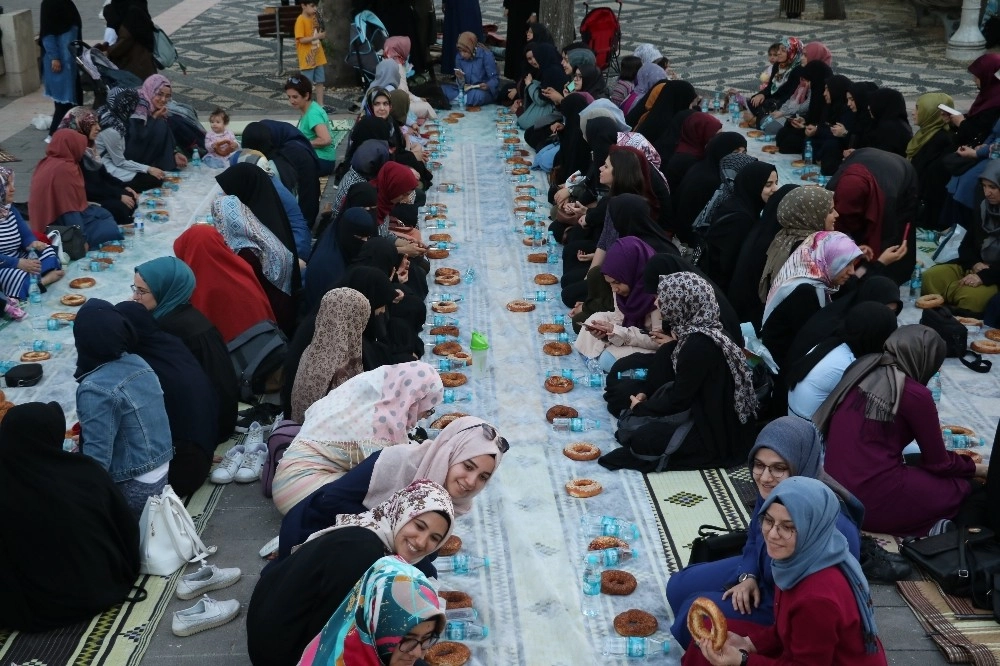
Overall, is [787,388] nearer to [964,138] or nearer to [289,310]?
[289,310]

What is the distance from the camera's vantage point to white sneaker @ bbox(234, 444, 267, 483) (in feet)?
17.0

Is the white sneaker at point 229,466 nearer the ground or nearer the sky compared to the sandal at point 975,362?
nearer the ground

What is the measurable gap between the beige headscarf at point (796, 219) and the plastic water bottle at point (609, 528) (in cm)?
208

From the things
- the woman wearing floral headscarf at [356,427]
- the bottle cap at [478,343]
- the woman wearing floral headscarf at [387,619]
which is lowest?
the bottle cap at [478,343]

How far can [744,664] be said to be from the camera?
3.49 m

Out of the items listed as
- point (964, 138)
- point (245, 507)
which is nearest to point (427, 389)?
point (245, 507)

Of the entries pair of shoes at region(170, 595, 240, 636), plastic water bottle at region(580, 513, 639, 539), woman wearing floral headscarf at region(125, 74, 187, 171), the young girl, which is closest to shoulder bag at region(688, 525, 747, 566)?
plastic water bottle at region(580, 513, 639, 539)

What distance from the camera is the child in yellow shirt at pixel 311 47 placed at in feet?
39.3

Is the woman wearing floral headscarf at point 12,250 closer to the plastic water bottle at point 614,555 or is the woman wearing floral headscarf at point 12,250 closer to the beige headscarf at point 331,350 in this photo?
the beige headscarf at point 331,350

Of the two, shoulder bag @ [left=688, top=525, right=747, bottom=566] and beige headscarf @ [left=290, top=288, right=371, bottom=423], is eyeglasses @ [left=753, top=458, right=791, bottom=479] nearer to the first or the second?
shoulder bag @ [left=688, top=525, right=747, bottom=566]

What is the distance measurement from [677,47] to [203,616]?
12705 mm

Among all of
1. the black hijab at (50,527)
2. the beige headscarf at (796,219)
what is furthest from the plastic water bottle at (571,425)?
the black hijab at (50,527)

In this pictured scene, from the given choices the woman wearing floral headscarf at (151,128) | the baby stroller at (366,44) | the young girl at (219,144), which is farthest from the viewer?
the baby stroller at (366,44)

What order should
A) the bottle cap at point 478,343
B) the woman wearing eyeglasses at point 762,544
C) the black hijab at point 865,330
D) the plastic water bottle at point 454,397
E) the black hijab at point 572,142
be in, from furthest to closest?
the black hijab at point 572,142 → the bottle cap at point 478,343 → the plastic water bottle at point 454,397 → the black hijab at point 865,330 → the woman wearing eyeglasses at point 762,544
